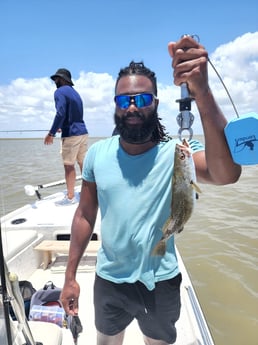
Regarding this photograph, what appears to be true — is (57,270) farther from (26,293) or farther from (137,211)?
(137,211)

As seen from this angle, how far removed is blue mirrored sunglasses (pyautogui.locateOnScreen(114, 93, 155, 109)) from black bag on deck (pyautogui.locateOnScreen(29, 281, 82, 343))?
1769 mm

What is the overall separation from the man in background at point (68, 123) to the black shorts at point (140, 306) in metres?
3.43

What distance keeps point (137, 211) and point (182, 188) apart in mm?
399

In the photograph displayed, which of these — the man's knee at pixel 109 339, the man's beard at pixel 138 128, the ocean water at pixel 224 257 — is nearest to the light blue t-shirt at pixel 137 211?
the man's beard at pixel 138 128

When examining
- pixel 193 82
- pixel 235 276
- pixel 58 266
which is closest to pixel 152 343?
pixel 193 82

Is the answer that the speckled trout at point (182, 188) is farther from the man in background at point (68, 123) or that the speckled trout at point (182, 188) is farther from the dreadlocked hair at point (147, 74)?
the man in background at point (68, 123)

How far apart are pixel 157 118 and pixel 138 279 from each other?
0.96 meters

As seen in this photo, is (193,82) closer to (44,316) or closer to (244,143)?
(244,143)

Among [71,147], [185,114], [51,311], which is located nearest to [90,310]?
[51,311]

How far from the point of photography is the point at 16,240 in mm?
3754

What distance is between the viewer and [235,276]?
509cm


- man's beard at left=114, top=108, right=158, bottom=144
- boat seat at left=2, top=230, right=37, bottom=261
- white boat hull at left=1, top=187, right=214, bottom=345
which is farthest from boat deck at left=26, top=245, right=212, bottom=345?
man's beard at left=114, top=108, right=158, bottom=144

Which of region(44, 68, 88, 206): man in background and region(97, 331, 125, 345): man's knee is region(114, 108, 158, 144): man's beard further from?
region(44, 68, 88, 206): man in background

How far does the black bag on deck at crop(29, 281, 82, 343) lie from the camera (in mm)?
2668
